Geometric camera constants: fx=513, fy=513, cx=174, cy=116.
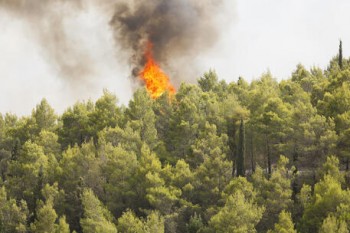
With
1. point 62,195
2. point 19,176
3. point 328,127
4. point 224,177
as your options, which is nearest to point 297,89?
point 328,127

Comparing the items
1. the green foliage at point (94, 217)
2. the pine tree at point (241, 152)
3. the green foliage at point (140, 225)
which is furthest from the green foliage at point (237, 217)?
the green foliage at point (94, 217)

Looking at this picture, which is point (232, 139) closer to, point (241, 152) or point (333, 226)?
point (241, 152)

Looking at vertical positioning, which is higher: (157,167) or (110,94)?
(110,94)

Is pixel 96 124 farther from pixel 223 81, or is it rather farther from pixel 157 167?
pixel 223 81

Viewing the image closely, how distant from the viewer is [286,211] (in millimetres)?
70000

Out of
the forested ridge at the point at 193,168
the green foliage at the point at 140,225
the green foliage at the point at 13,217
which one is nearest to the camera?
the green foliage at the point at 140,225

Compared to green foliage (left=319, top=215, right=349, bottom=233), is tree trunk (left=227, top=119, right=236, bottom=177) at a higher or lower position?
higher

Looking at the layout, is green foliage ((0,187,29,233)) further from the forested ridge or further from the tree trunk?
the tree trunk

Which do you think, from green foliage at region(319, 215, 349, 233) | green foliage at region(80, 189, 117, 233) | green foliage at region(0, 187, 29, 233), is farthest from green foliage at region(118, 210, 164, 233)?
green foliage at region(319, 215, 349, 233)

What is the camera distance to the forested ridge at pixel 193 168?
6862cm

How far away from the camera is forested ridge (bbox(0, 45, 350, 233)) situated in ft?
225

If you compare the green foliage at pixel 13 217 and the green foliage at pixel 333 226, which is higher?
the green foliage at pixel 13 217

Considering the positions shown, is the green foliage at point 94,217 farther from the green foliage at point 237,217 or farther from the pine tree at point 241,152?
the pine tree at point 241,152

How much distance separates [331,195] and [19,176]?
5208 cm
